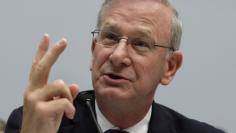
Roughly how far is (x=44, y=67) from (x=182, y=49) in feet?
5.39

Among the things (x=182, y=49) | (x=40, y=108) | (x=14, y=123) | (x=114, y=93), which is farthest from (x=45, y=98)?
(x=182, y=49)

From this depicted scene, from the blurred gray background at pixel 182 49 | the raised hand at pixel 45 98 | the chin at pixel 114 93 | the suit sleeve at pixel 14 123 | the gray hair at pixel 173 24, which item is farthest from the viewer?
the blurred gray background at pixel 182 49

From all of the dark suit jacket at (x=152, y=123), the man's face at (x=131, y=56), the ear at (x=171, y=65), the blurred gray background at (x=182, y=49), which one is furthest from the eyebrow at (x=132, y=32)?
the blurred gray background at (x=182, y=49)

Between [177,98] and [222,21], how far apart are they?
1.92 ft

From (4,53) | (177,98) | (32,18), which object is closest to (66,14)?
(32,18)

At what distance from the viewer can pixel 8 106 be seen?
235 cm

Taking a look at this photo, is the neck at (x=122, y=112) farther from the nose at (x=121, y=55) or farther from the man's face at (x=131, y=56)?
the nose at (x=121, y=55)

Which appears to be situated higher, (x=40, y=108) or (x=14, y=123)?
(x=40, y=108)

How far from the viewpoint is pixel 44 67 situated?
1.12m

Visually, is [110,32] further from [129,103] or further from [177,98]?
[177,98]

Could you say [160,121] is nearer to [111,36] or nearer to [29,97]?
[111,36]

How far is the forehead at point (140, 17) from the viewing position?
4.77ft

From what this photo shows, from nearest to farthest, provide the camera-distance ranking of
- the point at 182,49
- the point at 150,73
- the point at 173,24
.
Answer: the point at 150,73 < the point at 173,24 < the point at 182,49

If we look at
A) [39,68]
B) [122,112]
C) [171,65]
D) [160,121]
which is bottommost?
[160,121]
